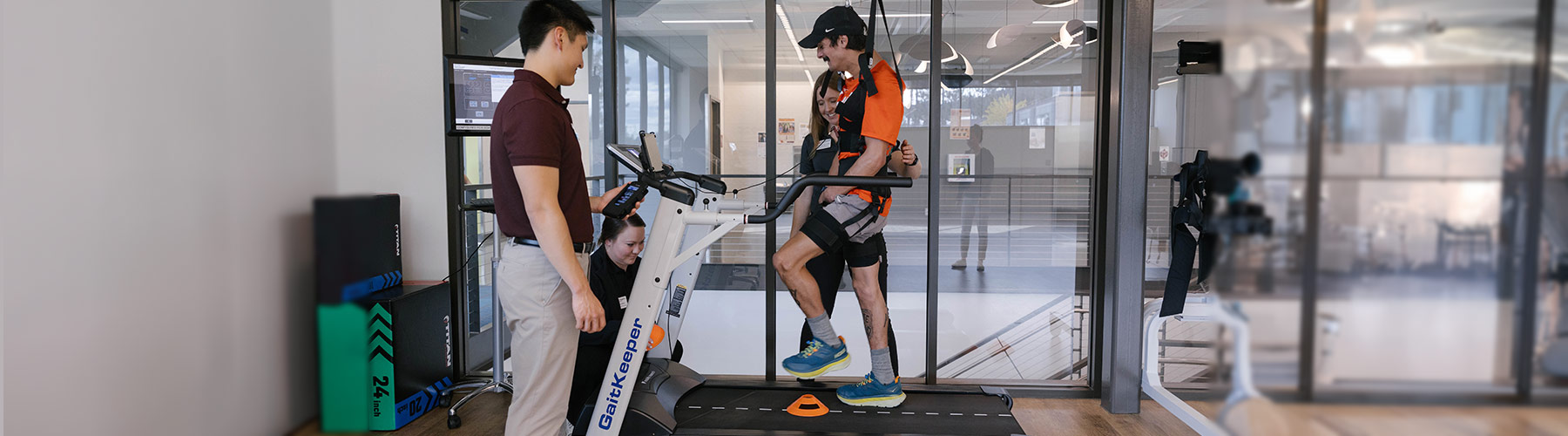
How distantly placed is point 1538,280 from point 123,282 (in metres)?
0.62

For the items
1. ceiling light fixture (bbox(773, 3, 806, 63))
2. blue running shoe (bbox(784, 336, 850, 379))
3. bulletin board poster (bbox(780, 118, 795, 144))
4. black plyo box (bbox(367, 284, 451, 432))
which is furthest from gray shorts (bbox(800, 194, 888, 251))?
black plyo box (bbox(367, 284, 451, 432))

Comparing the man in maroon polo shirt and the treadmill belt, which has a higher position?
the man in maroon polo shirt

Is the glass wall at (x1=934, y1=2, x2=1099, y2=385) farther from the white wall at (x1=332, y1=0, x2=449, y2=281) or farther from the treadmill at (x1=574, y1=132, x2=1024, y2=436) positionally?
the white wall at (x1=332, y1=0, x2=449, y2=281)

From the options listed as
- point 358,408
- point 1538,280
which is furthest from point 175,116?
point 1538,280

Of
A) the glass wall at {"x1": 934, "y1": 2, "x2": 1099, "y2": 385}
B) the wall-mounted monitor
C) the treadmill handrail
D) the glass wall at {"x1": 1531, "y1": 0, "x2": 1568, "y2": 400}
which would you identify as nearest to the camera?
the glass wall at {"x1": 1531, "y1": 0, "x2": 1568, "y2": 400}

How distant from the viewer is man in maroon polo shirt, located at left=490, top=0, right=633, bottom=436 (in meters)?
1.79

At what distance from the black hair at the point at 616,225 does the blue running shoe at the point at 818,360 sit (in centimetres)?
76

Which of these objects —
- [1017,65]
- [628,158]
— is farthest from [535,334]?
[1017,65]

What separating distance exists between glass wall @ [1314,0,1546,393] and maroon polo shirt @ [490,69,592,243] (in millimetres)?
1650

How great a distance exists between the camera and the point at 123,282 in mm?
373

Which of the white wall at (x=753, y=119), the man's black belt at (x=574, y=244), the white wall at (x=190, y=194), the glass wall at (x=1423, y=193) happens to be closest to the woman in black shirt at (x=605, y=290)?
the man's black belt at (x=574, y=244)

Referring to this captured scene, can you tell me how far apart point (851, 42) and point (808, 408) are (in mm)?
1345

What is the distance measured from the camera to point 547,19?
185 centimetres

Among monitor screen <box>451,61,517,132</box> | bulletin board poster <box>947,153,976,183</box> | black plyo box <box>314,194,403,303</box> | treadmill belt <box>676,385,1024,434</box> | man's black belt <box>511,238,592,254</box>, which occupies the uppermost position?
monitor screen <box>451,61,517,132</box>
